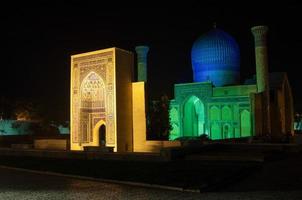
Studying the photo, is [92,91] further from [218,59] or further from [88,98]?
[218,59]

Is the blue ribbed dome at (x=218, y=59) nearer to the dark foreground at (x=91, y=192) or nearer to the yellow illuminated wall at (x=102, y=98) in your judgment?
the yellow illuminated wall at (x=102, y=98)

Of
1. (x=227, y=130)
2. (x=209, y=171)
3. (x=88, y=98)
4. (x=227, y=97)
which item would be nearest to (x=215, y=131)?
(x=227, y=130)

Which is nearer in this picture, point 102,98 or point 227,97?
point 102,98

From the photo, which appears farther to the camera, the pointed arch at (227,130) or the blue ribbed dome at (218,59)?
the blue ribbed dome at (218,59)

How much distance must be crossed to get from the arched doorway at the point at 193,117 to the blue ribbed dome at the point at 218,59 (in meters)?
2.43

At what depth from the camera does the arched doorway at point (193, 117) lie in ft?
107

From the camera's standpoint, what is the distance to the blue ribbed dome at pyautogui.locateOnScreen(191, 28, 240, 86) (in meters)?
33.8

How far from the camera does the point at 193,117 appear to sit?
109 ft

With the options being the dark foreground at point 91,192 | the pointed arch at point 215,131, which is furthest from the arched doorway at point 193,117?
the dark foreground at point 91,192

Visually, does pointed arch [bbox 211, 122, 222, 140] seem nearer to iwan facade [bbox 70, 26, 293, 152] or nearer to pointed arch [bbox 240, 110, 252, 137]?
iwan facade [bbox 70, 26, 293, 152]

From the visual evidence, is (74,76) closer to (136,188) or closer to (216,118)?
(136,188)

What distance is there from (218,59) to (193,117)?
Result: 18.1 feet

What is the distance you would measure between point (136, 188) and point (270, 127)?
16.9 meters

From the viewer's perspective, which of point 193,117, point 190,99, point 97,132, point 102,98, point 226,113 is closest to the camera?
point 102,98
